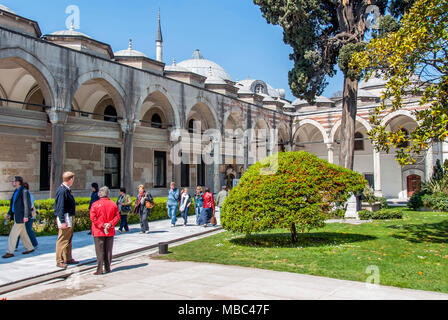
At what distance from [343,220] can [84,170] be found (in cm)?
1199

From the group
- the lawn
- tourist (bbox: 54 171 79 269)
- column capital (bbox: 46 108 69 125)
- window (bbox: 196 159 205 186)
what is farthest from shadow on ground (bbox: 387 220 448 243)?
window (bbox: 196 159 205 186)

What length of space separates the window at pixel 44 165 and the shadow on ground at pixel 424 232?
13816 millimetres

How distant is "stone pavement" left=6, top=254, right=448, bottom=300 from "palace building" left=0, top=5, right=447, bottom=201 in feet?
28.0

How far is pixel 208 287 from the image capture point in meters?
4.56

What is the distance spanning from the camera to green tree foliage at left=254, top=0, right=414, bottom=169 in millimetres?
15570

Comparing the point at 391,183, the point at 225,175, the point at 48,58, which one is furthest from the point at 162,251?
the point at 391,183

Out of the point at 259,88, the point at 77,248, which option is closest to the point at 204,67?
the point at 259,88

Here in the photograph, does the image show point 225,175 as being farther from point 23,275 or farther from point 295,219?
point 23,275

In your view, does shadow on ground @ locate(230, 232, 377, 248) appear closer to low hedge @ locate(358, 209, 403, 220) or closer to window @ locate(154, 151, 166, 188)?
low hedge @ locate(358, 209, 403, 220)

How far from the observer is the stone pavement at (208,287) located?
414 cm

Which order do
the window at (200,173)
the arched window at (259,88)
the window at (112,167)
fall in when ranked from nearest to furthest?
1. the window at (112,167)
2. the window at (200,173)
3. the arched window at (259,88)

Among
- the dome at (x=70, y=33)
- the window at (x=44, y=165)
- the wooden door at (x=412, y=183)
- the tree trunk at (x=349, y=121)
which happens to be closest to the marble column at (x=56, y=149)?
the window at (x=44, y=165)

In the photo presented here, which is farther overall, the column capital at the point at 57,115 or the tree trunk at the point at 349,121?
the tree trunk at the point at 349,121

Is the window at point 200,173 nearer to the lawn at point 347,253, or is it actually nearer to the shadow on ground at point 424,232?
the lawn at point 347,253
